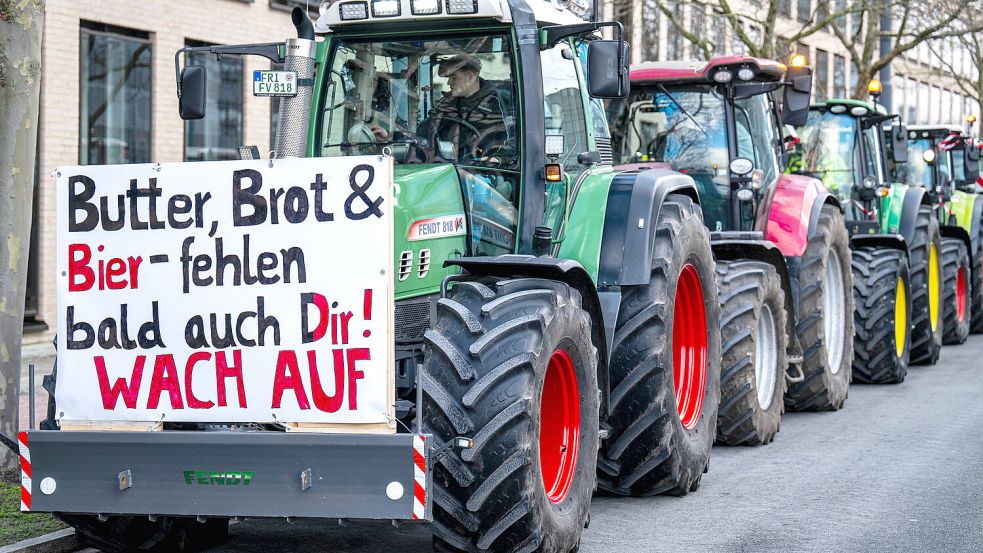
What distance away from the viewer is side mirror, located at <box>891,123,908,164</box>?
49.3 ft

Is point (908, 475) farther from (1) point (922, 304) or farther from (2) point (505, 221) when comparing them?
(1) point (922, 304)

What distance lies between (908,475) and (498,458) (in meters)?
3.87

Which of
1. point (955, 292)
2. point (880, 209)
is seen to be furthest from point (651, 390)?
point (955, 292)

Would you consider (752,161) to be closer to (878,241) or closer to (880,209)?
(878,241)

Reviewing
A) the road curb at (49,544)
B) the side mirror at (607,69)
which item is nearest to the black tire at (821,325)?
the side mirror at (607,69)

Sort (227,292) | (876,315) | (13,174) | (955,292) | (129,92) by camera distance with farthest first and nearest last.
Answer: (955,292) → (129,92) → (876,315) → (13,174) → (227,292)

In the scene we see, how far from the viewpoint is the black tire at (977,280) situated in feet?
61.3

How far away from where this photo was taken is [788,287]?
1088 centimetres

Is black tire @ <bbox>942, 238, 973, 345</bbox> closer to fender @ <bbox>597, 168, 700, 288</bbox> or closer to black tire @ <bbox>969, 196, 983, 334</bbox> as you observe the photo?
black tire @ <bbox>969, 196, 983, 334</bbox>

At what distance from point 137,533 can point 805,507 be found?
3.54 metres

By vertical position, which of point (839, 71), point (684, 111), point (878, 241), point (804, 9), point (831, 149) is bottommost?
point (878, 241)

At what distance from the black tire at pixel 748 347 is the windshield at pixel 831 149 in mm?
4803

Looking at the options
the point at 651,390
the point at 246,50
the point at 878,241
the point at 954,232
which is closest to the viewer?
the point at 246,50

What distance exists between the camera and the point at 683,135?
11375 millimetres
